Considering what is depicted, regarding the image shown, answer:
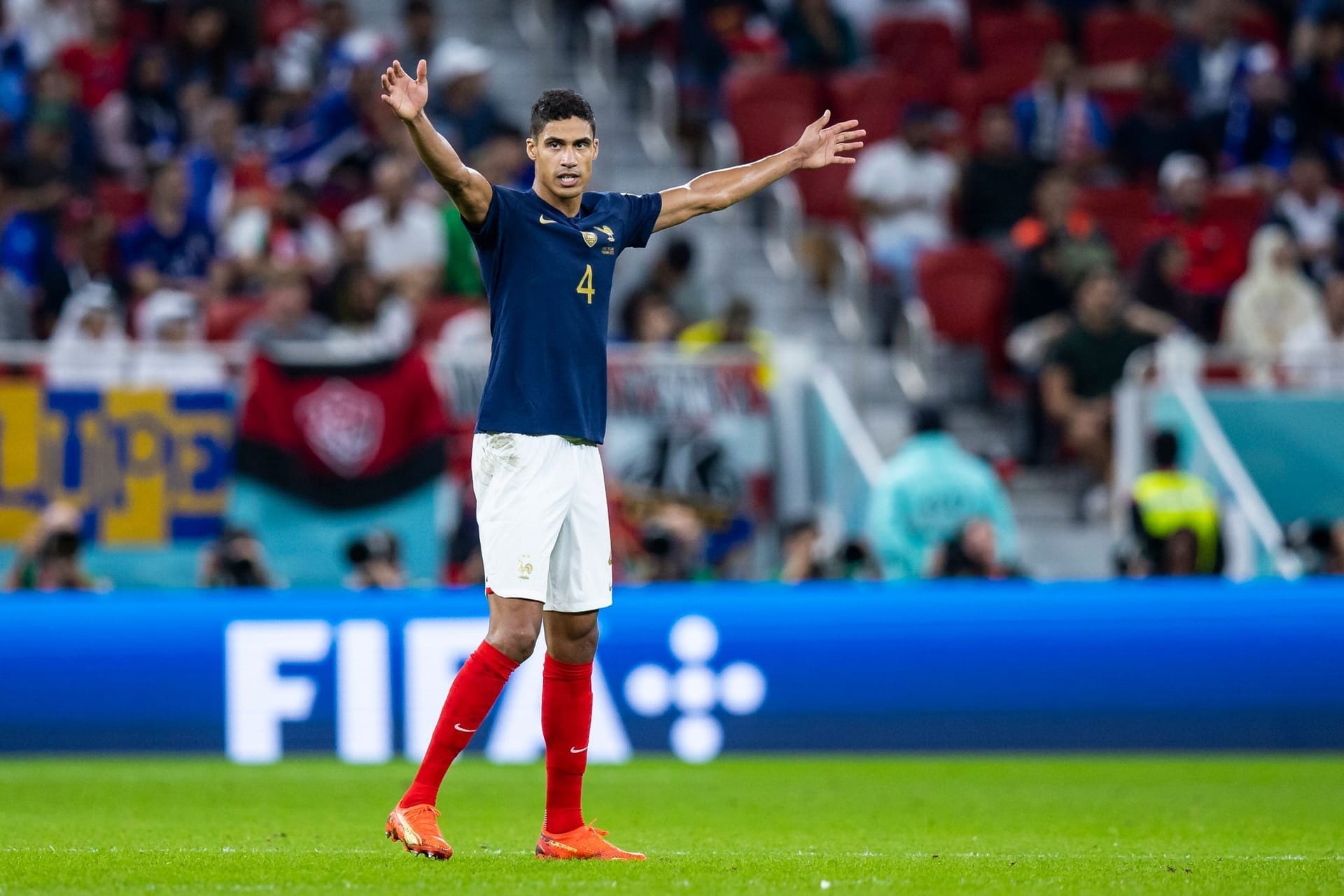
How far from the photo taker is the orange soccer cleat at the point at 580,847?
6430 millimetres

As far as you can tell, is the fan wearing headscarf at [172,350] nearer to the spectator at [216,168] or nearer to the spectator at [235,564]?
the spectator at [235,564]

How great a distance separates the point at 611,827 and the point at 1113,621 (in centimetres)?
422

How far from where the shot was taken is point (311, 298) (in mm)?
13922

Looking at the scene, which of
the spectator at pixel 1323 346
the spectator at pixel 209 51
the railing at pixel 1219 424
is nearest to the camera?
the railing at pixel 1219 424

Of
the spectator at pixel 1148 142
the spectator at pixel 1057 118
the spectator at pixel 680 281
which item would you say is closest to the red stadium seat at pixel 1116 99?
the spectator at pixel 1148 142

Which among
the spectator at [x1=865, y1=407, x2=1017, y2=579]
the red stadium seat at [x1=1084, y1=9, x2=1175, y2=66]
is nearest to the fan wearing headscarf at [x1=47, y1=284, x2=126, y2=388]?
the spectator at [x1=865, y1=407, x2=1017, y2=579]

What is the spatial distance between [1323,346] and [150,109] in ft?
28.8

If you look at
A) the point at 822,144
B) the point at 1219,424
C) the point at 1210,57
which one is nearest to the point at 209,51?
the point at 1219,424

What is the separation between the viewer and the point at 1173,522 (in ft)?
40.8

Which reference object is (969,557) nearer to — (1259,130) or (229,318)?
(229,318)

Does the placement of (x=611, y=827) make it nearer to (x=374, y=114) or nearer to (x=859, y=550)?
(x=859, y=550)

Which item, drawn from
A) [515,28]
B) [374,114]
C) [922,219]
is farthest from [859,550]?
[515,28]

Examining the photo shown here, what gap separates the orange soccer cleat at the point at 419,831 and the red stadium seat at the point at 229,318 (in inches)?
310

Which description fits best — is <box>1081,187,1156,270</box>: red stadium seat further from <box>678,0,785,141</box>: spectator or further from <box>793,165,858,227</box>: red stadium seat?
<box>678,0,785,141</box>: spectator
